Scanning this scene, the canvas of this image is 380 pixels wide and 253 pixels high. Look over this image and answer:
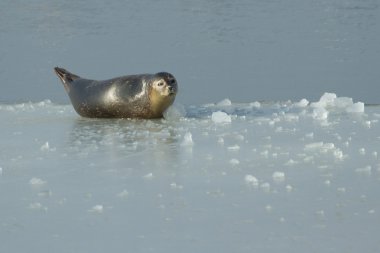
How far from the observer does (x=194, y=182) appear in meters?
5.06

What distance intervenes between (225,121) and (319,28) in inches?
234

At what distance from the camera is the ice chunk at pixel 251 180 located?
16.3 feet

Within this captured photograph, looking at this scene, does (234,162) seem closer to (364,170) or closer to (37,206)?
(364,170)

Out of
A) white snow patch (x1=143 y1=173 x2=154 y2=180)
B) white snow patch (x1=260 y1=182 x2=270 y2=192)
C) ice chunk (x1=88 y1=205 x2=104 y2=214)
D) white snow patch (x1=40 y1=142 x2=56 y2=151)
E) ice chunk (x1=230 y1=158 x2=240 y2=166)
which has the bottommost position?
ice chunk (x1=88 y1=205 x2=104 y2=214)

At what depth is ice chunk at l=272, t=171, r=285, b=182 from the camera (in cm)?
507

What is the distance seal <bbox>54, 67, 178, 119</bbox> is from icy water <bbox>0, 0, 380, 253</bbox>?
0.09 meters

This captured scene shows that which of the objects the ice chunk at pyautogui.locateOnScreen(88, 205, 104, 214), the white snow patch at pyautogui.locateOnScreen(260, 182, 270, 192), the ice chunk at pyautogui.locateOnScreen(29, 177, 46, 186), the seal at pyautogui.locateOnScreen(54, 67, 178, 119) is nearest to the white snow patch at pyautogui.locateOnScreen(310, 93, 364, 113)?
the seal at pyautogui.locateOnScreen(54, 67, 178, 119)

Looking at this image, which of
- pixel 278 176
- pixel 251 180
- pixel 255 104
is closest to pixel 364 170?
pixel 278 176

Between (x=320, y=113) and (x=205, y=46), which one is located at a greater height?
(x=205, y=46)

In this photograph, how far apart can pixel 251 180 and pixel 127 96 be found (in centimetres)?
242

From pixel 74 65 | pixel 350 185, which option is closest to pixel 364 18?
pixel 74 65

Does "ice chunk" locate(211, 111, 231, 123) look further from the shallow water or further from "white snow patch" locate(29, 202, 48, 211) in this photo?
"white snow patch" locate(29, 202, 48, 211)

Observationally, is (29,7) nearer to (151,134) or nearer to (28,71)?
(28,71)

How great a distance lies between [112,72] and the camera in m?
10.2
